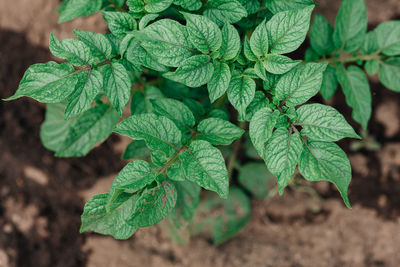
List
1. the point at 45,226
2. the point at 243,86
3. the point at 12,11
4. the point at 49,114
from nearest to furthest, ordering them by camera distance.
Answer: the point at 243,86 → the point at 49,114 → the point at 45,226 → the point at 12,11

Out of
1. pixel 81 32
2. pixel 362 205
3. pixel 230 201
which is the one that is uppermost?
pixel 81 32

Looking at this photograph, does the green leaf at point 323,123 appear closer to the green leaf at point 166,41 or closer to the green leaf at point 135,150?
the green leaf at point 166,41

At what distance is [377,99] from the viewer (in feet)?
8.51

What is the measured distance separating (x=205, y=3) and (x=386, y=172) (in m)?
1.96

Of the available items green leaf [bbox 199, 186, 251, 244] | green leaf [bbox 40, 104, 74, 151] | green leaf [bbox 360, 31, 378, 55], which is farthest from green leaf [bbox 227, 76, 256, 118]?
green leaf [bbox 199, 186, 251, 244]

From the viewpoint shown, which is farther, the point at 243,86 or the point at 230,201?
the point at 230,201

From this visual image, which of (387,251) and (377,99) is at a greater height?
(377,99)

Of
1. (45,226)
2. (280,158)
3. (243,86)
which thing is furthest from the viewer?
(45,226)

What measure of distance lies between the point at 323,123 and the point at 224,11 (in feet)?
1.89

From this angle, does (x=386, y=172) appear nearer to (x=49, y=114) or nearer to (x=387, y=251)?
(x=387, y=251)

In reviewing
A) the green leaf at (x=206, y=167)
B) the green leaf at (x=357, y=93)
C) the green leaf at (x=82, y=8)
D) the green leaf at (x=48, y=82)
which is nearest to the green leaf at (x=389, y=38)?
the green leaf at (x=357, y=93)

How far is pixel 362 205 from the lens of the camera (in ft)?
8.19

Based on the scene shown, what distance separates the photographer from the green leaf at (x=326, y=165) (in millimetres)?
1201

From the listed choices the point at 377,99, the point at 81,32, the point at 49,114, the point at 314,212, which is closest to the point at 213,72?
the point at 81,32
